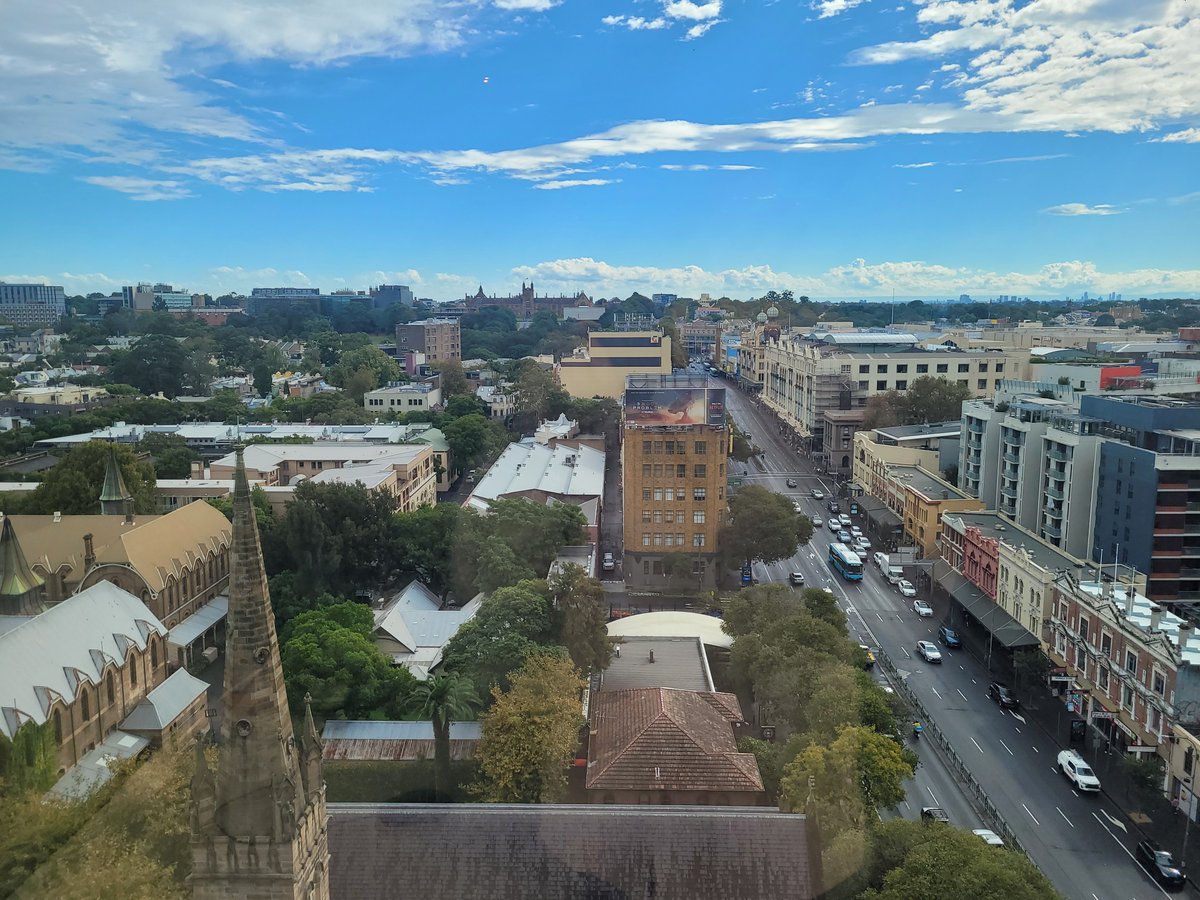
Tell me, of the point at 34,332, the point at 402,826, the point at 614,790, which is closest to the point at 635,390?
the point at 614,790

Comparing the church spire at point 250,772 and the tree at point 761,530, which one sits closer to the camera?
the church spire at point 250,772

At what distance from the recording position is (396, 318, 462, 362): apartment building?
13512 centimetres

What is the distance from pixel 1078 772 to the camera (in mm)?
27656

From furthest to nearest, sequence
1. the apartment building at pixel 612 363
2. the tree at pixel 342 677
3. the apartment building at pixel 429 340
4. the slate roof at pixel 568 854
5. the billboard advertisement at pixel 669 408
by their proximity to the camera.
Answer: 1. the apartment building at pixel 429 340
2. the apartment building at pixel 612 363
3. the billboard advertisement at pixel 669 408
4. the tree at pixel 342 677
5. the slate roof at pixel 568 854

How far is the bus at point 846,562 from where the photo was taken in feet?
154

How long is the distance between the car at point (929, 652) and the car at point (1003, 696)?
8.49 feet

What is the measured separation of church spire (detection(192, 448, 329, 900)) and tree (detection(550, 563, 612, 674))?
1790cm

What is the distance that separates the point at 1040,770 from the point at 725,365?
11960cm

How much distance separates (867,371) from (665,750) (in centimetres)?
6343

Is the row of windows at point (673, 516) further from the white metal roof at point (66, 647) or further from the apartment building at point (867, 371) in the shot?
the apartment building at point (867, 371)

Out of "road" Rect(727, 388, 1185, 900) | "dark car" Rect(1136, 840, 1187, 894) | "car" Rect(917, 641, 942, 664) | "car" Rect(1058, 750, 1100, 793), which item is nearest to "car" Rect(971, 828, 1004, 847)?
"road" Rect(727, 388, 1185, 900)

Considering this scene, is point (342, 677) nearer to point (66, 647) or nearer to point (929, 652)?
point (66, 647)

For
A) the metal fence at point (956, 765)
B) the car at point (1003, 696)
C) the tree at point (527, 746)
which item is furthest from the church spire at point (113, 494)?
the car at point (1003, 696)

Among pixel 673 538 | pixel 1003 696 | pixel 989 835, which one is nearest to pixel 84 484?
pixel 673 538
